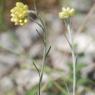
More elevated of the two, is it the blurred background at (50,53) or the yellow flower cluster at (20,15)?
the yellow flower cluster at (20,15)

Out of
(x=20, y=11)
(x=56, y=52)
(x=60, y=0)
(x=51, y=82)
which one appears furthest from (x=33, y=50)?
(x=20, y=11)

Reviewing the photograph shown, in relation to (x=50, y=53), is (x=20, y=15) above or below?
above

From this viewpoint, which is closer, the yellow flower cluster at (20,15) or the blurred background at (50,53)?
the yellow flower cluster at (20,15)

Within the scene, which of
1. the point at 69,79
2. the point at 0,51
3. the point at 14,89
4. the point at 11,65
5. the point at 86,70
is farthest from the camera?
the point at 0,51

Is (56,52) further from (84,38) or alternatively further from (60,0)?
(60,0)

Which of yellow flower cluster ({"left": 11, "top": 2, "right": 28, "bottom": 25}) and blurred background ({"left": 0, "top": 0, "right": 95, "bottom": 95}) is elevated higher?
yellow flower cluster ({"left": 11, "top": 2, "right": 28, "bottom": 25})

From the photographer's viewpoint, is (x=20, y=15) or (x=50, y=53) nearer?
(x=20, y=15)

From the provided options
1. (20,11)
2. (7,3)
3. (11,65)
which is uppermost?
(20,11)

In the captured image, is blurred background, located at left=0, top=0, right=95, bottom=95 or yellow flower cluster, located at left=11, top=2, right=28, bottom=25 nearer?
yellow flower cluster, located at left=11, top=2, right=28, bottom=25
